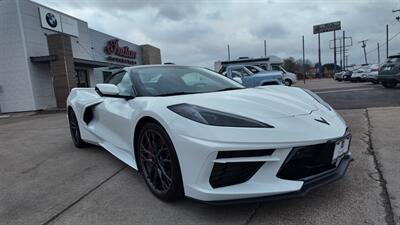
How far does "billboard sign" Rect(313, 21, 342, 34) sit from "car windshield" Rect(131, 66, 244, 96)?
198 feet

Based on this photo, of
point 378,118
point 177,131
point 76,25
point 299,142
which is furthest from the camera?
point 76,25

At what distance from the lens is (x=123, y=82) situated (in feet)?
12.3

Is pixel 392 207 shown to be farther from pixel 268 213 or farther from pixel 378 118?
pixel 378 118

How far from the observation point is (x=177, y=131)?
2383mm

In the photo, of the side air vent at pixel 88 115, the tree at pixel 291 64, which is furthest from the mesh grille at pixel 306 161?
the tree at pixel 291 64

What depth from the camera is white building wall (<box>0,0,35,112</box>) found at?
15.0 metres

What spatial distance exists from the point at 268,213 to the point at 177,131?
96 centimetres

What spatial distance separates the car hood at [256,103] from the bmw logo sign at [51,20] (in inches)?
660

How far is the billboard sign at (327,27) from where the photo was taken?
58.9m

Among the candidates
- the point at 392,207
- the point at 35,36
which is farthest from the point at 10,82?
the point at 392,207

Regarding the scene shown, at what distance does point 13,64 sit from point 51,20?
3300 mm

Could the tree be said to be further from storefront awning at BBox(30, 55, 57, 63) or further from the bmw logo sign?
storefront awning at BBox(30, 55, 57, 63)

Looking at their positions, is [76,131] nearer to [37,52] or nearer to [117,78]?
[117,78]

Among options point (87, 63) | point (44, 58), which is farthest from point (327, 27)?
point (44, 58)
